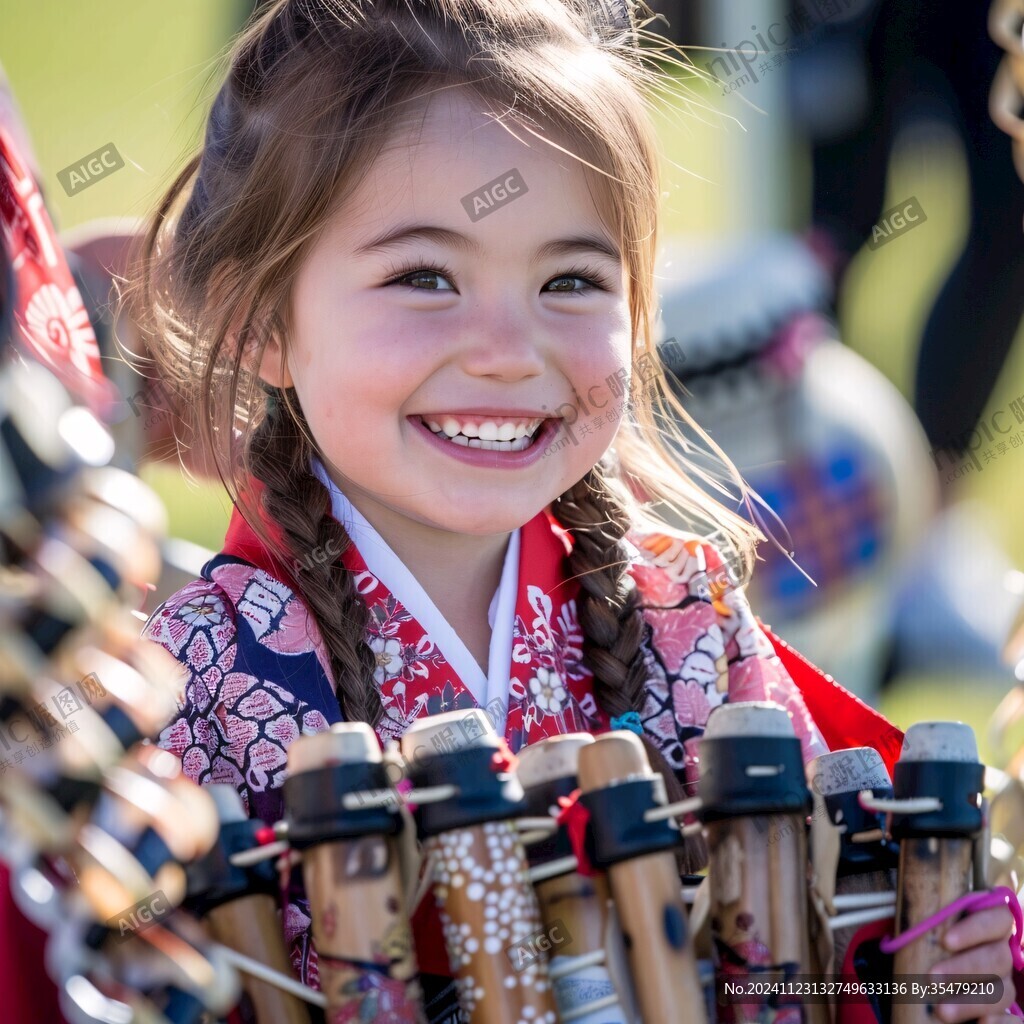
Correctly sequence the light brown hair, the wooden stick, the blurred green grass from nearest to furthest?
the wooden stick → the light brown hair → the blurred green grass

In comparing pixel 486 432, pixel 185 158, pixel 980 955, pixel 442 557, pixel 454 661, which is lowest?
pixel 980 955

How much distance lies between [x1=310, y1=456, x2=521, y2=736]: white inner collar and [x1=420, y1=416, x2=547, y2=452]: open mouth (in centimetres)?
17

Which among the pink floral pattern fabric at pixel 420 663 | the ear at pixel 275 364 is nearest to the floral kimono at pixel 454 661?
the pink floral pattern fabric at pixel 420 663

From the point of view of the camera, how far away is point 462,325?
3.66ft

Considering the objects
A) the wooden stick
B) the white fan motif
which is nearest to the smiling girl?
the white fan motif

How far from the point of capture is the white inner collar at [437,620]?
127 centimetres

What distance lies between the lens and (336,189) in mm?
1196

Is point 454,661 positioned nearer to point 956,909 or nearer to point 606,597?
point 606,597

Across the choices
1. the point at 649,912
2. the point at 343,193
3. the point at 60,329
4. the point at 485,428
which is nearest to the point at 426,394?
the point at 485,428

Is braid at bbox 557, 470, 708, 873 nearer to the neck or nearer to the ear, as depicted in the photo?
the neck

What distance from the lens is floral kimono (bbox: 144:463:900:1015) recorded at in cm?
115

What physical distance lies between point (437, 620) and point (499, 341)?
31 cm

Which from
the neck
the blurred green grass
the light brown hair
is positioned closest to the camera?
the light brown hair

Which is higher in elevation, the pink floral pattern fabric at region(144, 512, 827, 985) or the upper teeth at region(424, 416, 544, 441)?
the upper teeth at region(424, 416, 544, 441)
